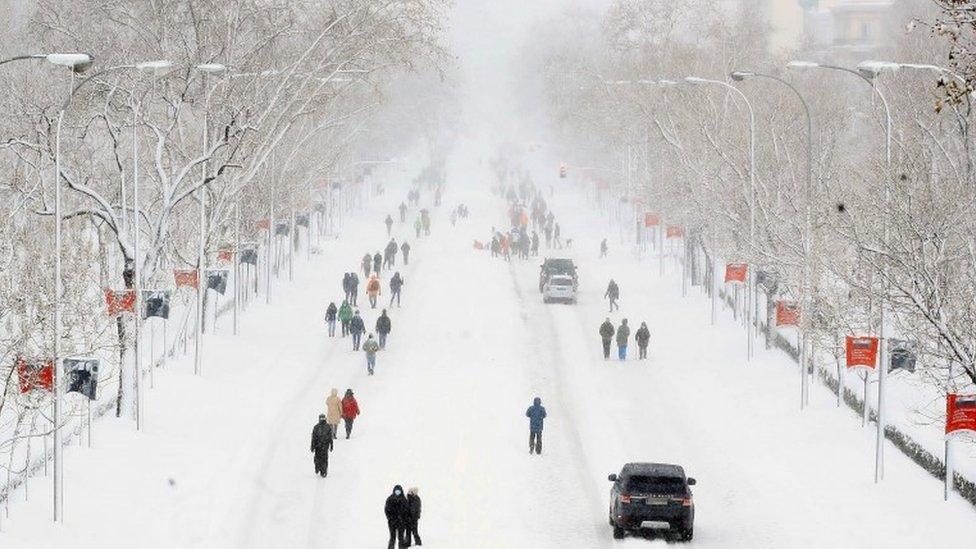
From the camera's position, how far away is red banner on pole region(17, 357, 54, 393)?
89.3ft

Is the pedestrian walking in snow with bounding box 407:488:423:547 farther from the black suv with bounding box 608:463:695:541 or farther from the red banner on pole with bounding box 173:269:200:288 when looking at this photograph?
the red banner on pole with bounding box 173:269:200:288

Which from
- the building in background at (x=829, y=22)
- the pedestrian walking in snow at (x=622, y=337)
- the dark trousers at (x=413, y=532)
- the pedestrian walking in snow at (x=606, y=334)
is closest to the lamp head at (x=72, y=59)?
the dark trousers at (x=413, y=532)

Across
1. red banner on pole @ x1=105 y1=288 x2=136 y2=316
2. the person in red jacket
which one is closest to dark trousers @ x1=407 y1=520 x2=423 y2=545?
the person in red jacket

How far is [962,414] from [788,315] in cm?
1381

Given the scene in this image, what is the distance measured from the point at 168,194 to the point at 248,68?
853cm

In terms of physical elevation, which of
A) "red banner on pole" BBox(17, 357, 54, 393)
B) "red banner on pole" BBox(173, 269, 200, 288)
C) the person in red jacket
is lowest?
the person in red jacket

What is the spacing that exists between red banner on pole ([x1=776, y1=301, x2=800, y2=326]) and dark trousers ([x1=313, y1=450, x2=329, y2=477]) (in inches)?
532

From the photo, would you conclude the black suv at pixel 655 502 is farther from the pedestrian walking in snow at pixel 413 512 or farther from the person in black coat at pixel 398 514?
the person in black coat at pixel 398 514

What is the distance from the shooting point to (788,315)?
4131cm

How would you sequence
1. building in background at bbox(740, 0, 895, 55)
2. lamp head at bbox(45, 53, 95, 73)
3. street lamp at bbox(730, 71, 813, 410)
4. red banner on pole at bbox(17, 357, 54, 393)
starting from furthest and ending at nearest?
building in background at bbox(740, 0, 895, 55), street lamp at bbox(730, 71, 813, 410), red banner on pole at bbox(17, 357, 54, 393), lamp head at bbox(45, 53, 95, 73)

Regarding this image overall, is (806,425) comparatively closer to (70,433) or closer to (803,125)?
(70,433)

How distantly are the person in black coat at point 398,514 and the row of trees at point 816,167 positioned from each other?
8.10m

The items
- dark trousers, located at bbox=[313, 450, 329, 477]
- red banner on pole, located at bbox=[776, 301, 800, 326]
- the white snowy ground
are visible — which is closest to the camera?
the white snowy ground

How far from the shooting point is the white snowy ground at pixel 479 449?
29.0 meters
